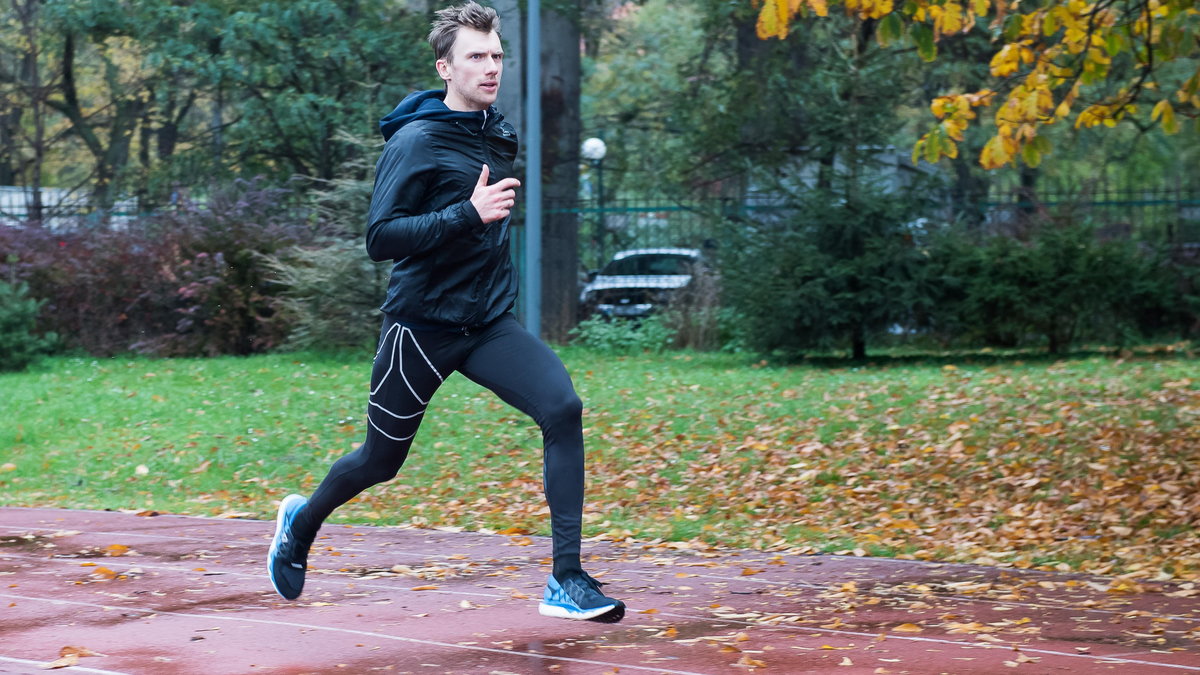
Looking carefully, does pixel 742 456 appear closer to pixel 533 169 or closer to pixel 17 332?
pixel 533 169

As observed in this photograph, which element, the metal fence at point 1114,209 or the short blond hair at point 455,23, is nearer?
the short blond hair at point 455,23

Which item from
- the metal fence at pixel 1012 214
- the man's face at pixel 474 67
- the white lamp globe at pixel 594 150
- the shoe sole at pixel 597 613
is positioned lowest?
the shoe sole at pixel 597 613

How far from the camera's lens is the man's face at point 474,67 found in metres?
4.58

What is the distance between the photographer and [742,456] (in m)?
9.99

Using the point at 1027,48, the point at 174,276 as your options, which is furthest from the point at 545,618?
the point at 174,276

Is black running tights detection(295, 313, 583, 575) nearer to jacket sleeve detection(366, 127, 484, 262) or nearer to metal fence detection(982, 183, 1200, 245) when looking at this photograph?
jacket sleeve detection(366, 127, 484, 262)

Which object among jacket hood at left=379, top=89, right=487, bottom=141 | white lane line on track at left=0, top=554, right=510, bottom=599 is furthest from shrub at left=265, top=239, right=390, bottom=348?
jacket hood at left=379, top=89, right=487, bottom=141

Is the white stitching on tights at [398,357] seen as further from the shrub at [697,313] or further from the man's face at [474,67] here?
the shrub at [697,313]

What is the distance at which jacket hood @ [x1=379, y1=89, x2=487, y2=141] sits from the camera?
462 cm

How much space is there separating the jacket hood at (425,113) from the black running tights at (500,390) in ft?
2.25

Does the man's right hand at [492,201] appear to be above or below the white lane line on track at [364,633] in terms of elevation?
above

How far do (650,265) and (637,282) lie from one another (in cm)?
31

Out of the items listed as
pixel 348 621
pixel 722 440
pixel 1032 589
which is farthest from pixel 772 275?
pixel 348 621

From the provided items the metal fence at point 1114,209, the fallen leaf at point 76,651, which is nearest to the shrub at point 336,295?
the metal fence at point 1114,209
